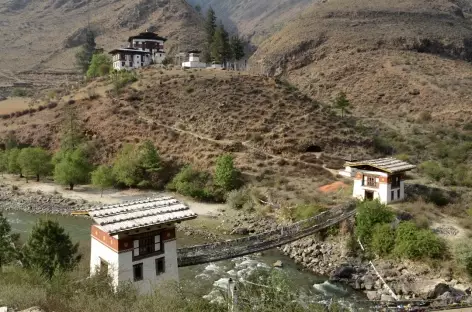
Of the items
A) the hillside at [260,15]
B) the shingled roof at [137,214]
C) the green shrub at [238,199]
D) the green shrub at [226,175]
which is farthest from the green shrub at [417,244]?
the hillside at [260,15]

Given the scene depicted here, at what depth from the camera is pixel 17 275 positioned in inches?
598

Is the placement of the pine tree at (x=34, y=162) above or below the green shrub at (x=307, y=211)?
above

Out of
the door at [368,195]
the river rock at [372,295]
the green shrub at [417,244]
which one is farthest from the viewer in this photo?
the door at [368,195]

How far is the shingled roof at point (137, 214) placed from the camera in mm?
17844

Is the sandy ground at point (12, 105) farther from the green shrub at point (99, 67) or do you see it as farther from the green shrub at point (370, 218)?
the green shrub at point (370, 218)

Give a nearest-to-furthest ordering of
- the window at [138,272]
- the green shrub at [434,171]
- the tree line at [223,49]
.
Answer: the window at [138,272]
the green shrub at [434,171]
the tree line at [223,49]

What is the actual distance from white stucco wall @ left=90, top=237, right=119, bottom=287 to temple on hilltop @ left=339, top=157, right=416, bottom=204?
1971 centimetres

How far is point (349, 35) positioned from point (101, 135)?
5815 centimetres

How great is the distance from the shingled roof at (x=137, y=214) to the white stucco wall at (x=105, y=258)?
1.27 meters

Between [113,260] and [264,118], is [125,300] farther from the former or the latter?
[264,118]

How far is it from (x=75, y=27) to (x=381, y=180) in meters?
119

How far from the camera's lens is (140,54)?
72562 millimetres

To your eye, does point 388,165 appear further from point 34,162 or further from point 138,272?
point 34,162

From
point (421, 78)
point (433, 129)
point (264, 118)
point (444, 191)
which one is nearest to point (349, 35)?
point (421, 78)
